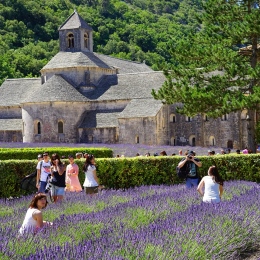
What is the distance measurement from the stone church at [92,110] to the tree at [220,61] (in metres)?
23.5

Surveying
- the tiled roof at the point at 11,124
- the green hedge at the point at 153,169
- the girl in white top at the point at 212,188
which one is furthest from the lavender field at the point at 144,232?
the tiled roof at the point at 11,124

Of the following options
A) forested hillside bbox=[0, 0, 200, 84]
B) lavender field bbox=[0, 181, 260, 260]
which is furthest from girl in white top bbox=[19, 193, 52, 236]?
forested hillside bbox=[0, 0, 200, 84]

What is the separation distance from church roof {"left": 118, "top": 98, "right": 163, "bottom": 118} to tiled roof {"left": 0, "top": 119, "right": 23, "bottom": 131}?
13.0m

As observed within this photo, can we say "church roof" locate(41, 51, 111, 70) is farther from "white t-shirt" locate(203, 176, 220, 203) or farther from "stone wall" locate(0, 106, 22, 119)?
"white t-shirt" locate(203, 176, 220, 203)

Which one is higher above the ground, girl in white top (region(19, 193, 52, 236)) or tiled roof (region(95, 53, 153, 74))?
tiled roof (region(95, 53, 153, 74))

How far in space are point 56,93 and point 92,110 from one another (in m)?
4.19

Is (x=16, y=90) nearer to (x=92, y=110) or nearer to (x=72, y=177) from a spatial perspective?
(x=92, y=110)

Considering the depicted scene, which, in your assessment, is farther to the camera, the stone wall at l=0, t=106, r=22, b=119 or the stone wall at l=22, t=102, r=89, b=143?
the stone wall at l=0, t=106, r=22, b=119

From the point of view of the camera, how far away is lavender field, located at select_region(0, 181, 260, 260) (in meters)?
7.50

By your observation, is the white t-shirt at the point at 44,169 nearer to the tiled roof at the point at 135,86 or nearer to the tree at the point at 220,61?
the tree at the point at 220,61

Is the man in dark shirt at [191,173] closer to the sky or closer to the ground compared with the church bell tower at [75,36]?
closer to the ground

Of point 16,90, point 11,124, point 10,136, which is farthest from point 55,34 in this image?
point 10,136

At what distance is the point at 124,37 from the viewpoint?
6073 inches

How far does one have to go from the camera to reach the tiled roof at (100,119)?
58.7 m
